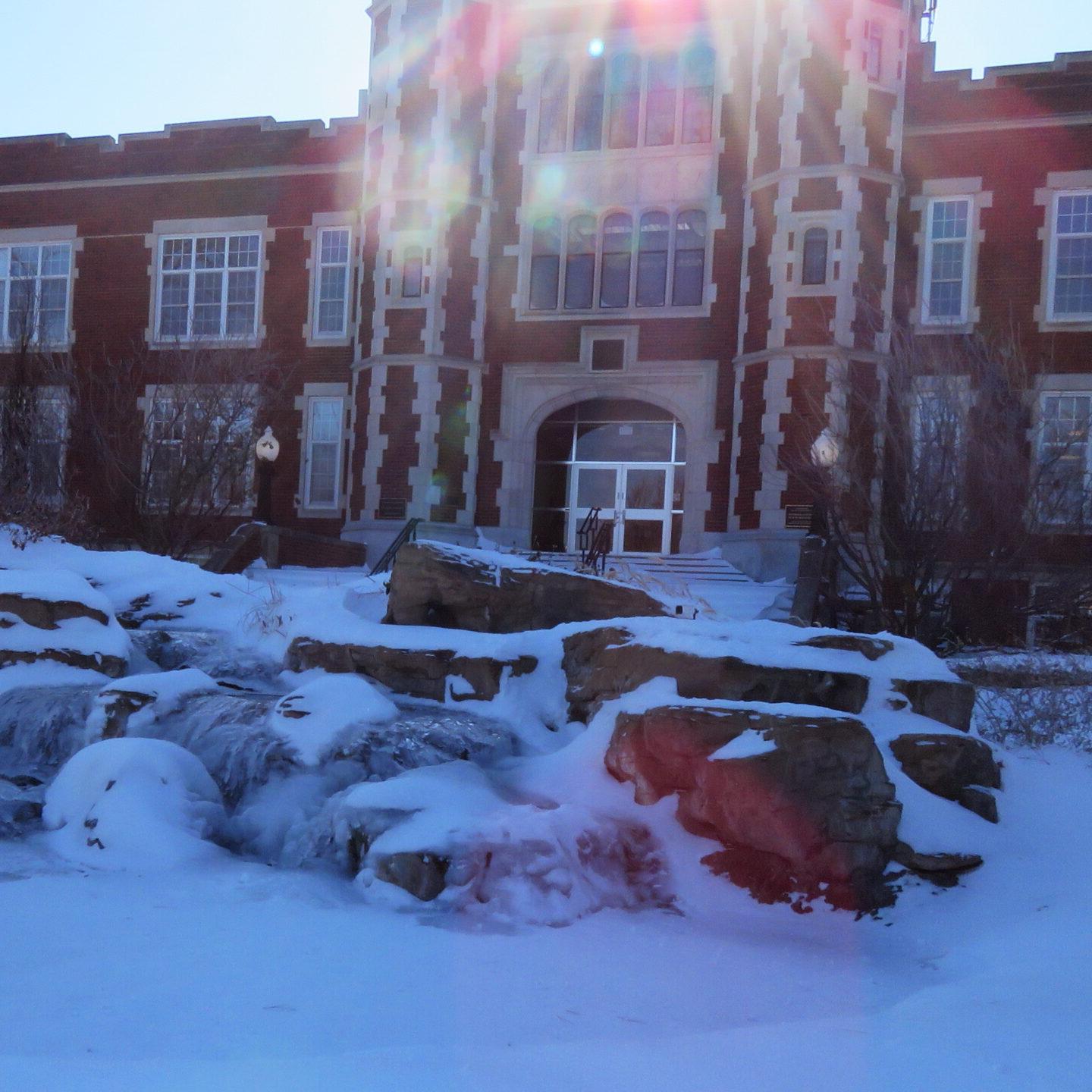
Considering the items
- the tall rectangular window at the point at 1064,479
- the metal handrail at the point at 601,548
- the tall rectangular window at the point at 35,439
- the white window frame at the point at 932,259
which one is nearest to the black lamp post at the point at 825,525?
the tall rectangular window at the point at 1064,479

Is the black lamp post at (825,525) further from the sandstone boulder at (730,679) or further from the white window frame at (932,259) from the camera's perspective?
the sandstone boulder at (730,679)

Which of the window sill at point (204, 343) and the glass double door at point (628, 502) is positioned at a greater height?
the window sill at point (204, 343)

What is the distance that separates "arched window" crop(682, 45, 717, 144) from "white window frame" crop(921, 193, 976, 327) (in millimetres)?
4072

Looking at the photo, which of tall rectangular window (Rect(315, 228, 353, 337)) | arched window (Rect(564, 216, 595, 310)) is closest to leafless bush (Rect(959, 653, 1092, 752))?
arched window (Rect(564, 216, 595, 310))

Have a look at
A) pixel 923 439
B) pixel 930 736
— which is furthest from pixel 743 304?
pixel 930 736

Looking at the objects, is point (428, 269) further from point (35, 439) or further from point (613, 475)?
point (35, 439)

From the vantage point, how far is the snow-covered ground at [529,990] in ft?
16.4

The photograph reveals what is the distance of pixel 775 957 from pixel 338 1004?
2.40 metres

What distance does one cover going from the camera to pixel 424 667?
1090 centimetres

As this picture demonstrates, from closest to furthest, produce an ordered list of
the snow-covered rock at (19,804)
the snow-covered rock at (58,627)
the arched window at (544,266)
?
the snow-covered rock at (19,804) → the snow-covered rock at (58,627) → the arched window at (544,266)

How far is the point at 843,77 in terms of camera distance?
20.8m

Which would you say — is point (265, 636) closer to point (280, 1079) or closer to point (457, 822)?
point (457, 822)

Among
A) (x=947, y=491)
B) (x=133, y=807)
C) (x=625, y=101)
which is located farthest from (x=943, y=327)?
(x=133, y=807)

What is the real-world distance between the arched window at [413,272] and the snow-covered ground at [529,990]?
15875mm
